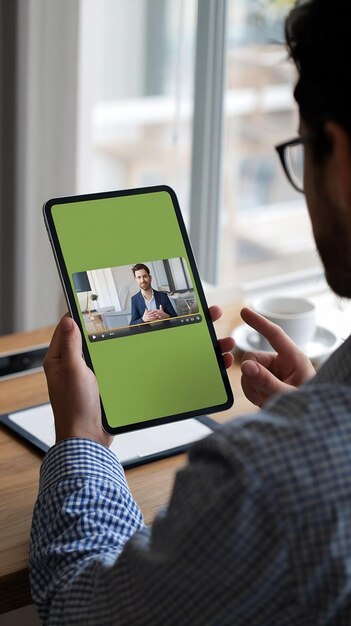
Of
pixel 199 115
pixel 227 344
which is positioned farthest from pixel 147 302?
pixel 199 115

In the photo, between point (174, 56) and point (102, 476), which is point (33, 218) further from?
point (102, 476)

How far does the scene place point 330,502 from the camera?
629 millimetres

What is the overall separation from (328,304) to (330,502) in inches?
45.2

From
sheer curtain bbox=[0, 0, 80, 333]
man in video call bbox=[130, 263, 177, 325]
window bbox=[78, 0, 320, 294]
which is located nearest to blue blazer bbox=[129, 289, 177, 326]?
man in video call bbox=[130, 263, 177, 325]

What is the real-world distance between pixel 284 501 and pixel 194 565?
3.5 inches

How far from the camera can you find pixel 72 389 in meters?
1.00

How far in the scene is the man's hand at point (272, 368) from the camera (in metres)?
1.10

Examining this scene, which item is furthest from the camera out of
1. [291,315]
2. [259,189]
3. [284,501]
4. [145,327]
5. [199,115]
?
[259,189]

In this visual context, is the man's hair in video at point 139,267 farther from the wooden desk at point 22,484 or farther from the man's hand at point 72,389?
the wooden desk at point 22,484

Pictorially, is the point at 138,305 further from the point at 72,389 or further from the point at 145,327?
the point at 72,389

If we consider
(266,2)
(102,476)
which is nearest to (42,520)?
(102,476)

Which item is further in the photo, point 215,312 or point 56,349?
point 215,312

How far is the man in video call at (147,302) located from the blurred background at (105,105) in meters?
0.53

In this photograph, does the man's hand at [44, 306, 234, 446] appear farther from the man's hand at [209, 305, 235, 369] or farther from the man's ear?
the man's ear
